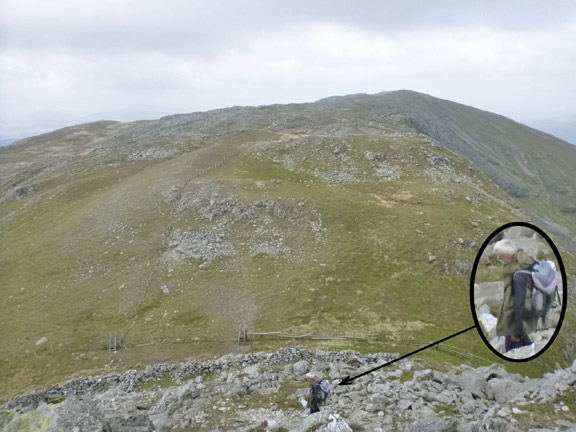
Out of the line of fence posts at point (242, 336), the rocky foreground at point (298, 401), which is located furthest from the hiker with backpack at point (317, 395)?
the line of fence posts at point (242, 336)

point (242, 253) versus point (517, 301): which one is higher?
point (517, 301)

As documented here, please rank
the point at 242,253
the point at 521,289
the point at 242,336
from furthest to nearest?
1. the point at 242,253
2. the point at 242,336
3. the point at 521,289

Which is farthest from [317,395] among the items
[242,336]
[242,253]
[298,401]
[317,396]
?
[242,253]

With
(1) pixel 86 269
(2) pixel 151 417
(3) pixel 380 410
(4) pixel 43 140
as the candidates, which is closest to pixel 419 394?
(3) pixel 380 410

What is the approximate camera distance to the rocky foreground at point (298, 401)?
15.7 metres

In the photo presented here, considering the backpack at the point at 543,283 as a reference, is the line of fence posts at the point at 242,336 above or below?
below

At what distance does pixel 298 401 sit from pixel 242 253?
24092 millimetres

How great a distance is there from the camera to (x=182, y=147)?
79.6 metres

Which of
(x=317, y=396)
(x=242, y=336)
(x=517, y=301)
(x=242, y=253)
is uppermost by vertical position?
(x=517, y=301)

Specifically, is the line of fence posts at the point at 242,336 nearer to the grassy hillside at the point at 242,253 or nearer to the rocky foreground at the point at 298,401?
the grassy hillside at the point at 242,253

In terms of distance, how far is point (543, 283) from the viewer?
701 cm

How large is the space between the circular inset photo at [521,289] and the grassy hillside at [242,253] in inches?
913

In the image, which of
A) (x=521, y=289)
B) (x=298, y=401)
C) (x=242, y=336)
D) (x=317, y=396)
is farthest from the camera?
(x=242, y=336)

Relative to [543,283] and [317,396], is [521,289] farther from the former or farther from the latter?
[317,396]
